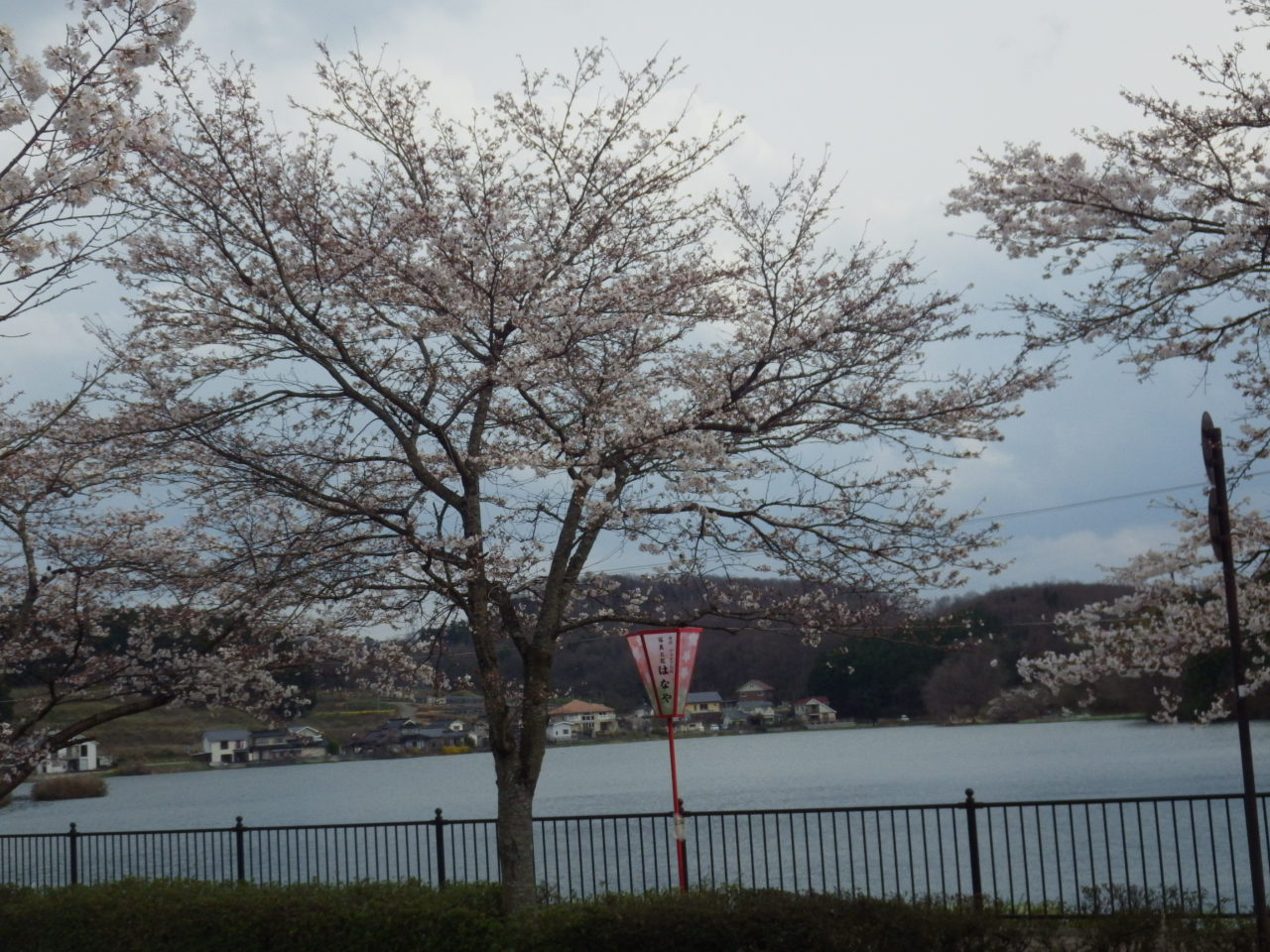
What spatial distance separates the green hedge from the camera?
288 inches

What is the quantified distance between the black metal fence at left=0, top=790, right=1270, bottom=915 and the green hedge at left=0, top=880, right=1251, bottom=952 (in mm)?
449

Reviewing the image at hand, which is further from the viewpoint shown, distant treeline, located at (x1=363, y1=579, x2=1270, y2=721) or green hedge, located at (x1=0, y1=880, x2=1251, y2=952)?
distant treeline, located at (x1=363, y1=579, x2=1270, y2=721)

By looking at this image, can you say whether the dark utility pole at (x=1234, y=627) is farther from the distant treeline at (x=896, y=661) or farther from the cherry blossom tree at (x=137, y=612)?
the cherry blossom tree at (x=137, y=612)

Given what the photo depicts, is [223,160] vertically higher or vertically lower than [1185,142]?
higher

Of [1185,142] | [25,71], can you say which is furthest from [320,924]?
[1185,142]

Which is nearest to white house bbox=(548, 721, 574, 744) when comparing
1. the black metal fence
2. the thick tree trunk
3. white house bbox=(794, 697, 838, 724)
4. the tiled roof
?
the black metal fence

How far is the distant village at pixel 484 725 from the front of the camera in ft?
39.6

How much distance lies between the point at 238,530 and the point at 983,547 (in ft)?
20.3

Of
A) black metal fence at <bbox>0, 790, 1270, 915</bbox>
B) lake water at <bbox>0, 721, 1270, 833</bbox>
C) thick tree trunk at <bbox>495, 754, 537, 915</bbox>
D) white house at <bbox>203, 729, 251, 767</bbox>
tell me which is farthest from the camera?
white house at <bbox>203, 729, 251, 767</bbox>

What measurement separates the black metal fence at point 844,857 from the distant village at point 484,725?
3.72 feet

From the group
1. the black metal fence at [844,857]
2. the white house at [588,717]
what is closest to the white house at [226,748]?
the black metal fence at [844,857]

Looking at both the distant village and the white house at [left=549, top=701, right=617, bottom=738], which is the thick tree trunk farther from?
the white house at [left=549, top=701, right=617, bottom=738]

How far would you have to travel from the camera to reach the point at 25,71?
511cm

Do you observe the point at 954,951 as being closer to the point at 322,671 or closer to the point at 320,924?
the point at 320,924
